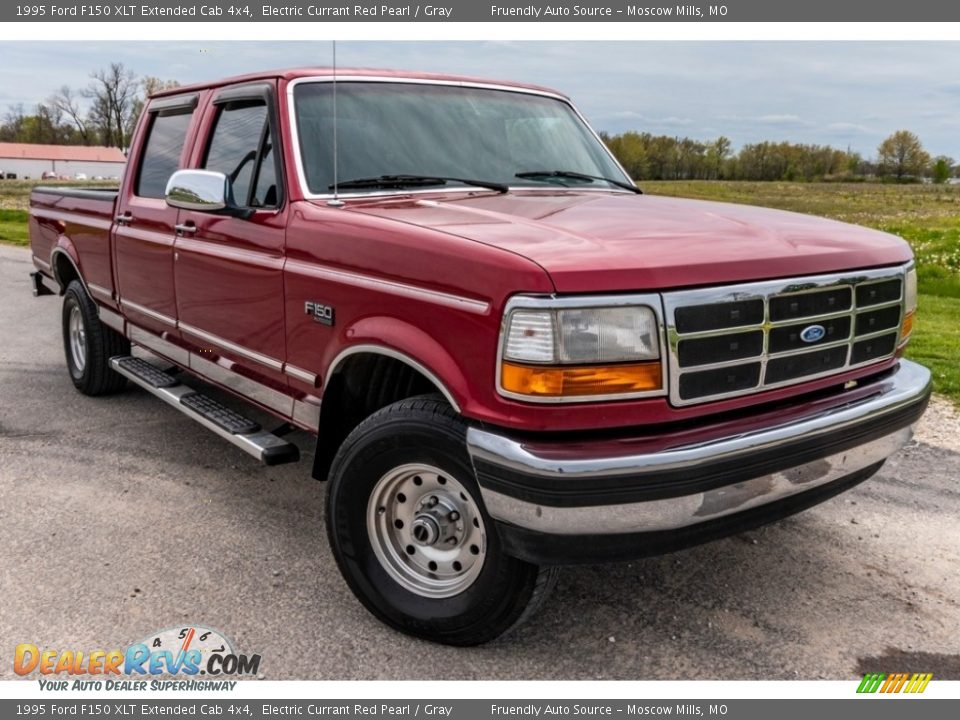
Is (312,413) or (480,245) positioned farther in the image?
(312,413)

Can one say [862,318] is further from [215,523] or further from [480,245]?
[215,523]

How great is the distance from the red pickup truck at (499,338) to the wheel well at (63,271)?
252 cm

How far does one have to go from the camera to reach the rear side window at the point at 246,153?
3998 millimetres

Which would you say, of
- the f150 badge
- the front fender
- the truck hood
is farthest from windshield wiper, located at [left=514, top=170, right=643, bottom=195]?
the front fender

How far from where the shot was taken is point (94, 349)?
6066 mm

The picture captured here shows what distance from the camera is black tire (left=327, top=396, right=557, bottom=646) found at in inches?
113

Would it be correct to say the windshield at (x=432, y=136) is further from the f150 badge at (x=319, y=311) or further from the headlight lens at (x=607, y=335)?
the headlight lens at (x=607, y=335)

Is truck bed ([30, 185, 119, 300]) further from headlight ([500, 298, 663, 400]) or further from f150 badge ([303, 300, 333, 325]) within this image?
headlight ([500, 298, 663, 400])

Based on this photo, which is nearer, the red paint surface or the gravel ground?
the red paint surface

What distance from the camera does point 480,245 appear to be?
9.13 ft

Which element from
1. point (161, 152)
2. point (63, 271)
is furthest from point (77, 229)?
point (161, 152)

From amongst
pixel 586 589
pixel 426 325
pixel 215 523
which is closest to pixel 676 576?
pixel 586 589

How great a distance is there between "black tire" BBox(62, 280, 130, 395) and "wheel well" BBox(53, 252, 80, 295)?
0.65 feet

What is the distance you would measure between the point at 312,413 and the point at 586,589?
53.2 inches
